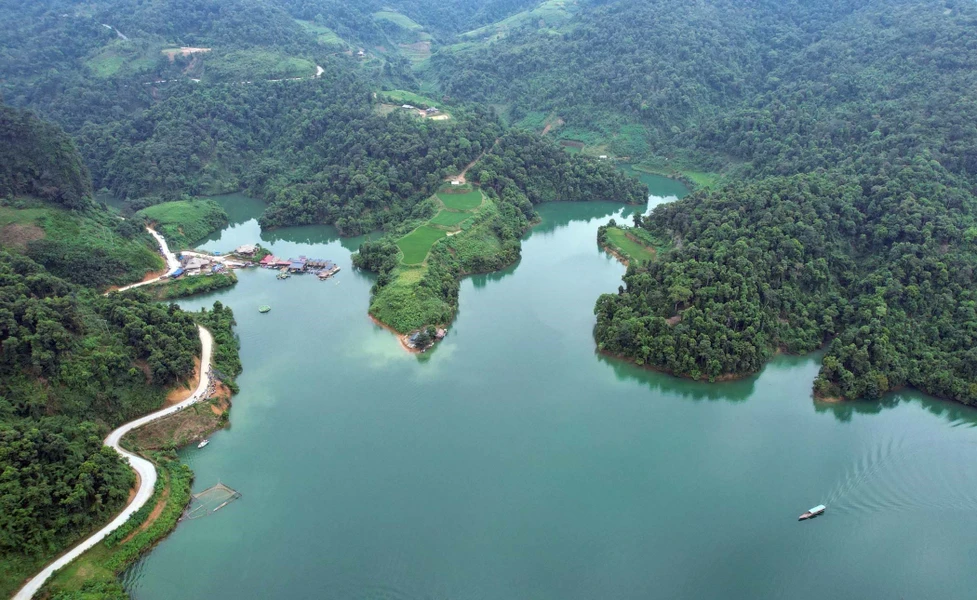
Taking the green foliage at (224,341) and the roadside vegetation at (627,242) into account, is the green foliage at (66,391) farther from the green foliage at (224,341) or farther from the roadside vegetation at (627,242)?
the roadside vegetation at (627,242)

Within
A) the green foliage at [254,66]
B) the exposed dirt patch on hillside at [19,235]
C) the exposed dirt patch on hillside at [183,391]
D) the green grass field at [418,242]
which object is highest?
the green foliage at [254,66]

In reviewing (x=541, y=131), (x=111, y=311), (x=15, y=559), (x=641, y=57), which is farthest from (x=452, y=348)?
(x=641, y=57)

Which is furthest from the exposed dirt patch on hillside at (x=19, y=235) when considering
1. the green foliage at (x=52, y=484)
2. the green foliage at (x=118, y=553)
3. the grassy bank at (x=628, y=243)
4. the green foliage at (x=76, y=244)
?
the grassy bank at (x=628, y=243)

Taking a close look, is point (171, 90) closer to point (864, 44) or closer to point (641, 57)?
point (641, 57)

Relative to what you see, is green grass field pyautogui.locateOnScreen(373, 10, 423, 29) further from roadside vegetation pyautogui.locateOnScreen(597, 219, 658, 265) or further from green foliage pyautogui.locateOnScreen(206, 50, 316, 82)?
roadside vegetation pyautogui.locateOnScreen(597, 219, 658, 265)

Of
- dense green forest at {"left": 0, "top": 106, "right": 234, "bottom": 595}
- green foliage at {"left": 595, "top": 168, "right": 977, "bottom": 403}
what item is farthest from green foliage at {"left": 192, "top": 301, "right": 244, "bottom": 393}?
green foliage at {"left": 595, "top": 168, "right": 977, "bottom": 403}

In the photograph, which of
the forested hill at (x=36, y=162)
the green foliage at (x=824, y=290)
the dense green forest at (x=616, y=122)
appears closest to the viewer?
the green foliage at (x=824, y=290)
